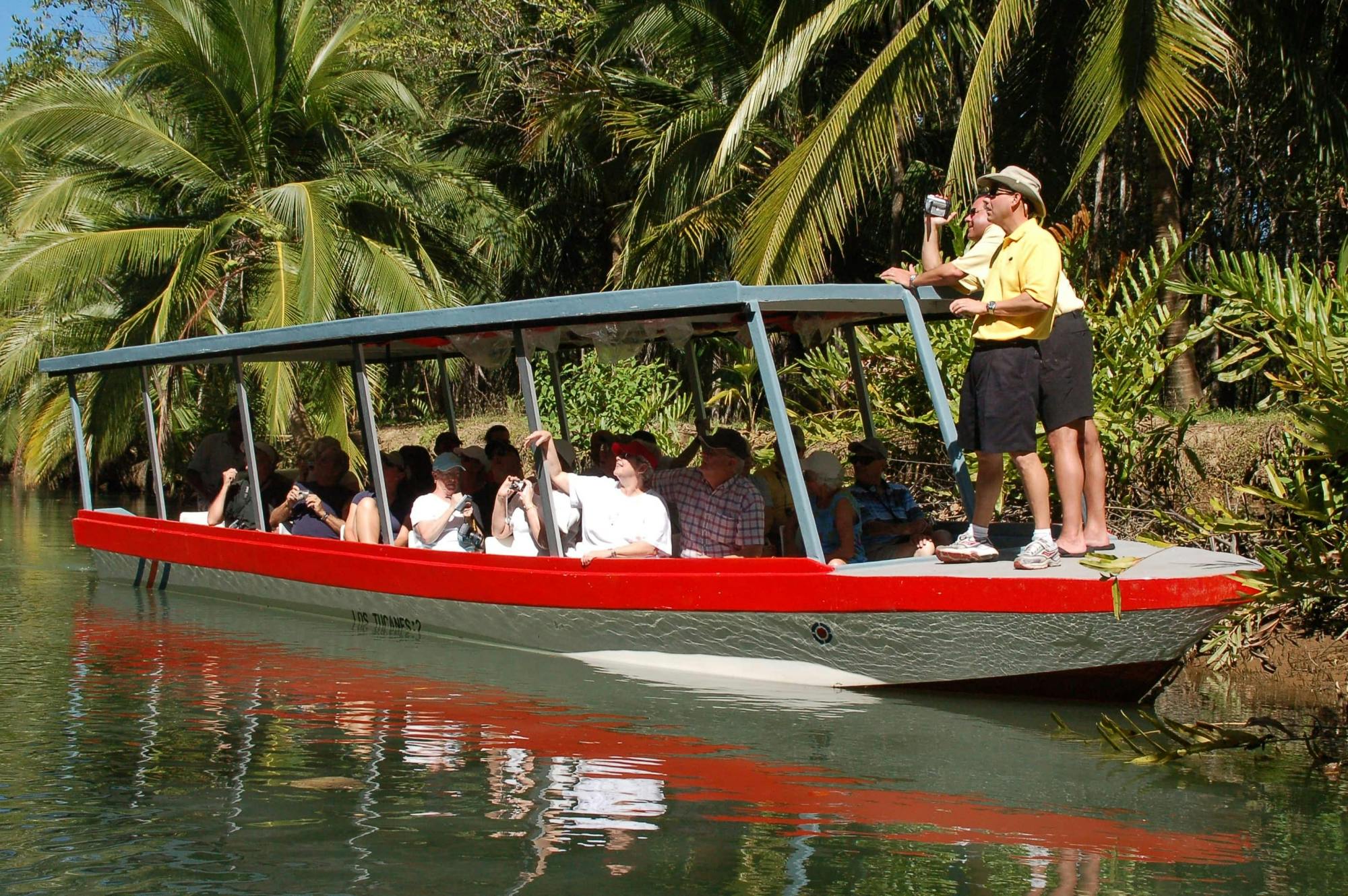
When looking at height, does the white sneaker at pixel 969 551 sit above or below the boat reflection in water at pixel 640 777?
above

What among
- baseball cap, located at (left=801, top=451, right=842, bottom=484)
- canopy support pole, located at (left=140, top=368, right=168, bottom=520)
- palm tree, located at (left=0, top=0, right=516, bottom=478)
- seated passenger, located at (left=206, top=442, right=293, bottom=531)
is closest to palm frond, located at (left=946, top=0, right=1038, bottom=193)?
baseball cap, located at (left=801, top=451, right=842, bottom=484)

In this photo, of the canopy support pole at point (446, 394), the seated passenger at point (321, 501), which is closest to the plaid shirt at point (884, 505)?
the seated passenger at point (321, 501)

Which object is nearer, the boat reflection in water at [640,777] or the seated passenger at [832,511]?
the boat reflection in water at [640,777]

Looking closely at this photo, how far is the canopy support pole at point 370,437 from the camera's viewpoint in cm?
938

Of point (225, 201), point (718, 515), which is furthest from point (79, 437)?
point (225, 201)

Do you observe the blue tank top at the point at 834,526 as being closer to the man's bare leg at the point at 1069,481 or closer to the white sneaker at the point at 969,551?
the white sneaker at the point at 969,551

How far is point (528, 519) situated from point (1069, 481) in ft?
10.8

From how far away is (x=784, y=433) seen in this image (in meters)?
7.41

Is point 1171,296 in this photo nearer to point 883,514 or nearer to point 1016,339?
point 883,514

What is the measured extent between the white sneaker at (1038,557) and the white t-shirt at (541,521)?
2.74 metres

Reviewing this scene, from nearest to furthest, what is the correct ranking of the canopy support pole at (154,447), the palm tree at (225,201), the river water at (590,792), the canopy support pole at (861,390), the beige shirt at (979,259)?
1. the river water at (590,792)
2. the beige shirt at (979,259)
3. the canopy support pole at (861,390)
4. the canopy support pole at (154,447)
5. the palm tree at (225,201)

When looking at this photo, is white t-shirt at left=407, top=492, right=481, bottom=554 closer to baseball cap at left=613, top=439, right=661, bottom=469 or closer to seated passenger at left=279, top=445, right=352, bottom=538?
seated passenger at left=279, top=445, right=352, bottom=538

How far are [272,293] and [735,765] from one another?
12393mm

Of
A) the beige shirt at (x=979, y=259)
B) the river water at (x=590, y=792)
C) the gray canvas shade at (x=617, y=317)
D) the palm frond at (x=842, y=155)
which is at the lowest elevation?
the river water at (x=590, y=792)
